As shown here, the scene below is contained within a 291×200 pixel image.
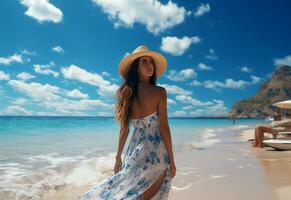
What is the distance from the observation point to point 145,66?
3.21 metres

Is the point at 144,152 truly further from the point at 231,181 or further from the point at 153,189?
the point at 231,181

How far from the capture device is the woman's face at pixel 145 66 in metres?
3.18

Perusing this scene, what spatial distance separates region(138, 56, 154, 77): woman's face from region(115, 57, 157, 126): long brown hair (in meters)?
0.04

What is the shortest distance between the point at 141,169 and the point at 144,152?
13 centimetres

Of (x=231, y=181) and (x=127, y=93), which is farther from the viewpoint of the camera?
(x=231, y=181)

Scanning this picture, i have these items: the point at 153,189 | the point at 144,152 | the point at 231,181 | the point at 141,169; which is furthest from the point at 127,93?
the point at 231,181

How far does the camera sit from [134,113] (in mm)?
3092

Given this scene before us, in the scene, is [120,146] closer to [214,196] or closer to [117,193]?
[117,193]

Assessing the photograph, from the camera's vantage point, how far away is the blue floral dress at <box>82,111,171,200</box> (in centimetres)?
291

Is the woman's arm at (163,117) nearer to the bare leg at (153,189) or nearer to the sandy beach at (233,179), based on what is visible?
the bare leg at (153,189)

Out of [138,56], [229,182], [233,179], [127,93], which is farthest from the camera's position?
[233,179]

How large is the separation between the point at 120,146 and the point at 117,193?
1.64ft

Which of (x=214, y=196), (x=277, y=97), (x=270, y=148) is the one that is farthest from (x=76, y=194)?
(x=277, y=97)

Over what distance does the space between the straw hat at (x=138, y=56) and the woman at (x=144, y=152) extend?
19cm
